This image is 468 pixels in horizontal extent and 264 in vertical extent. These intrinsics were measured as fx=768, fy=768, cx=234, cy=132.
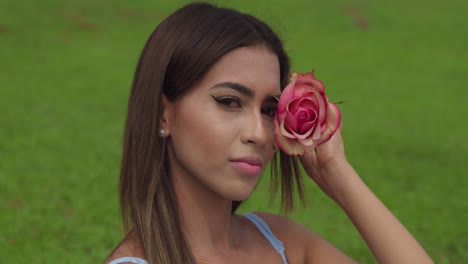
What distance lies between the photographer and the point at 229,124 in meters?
2.63

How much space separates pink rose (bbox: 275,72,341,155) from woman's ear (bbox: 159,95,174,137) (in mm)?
401

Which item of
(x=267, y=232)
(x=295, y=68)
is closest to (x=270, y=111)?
(x=267, y=232)

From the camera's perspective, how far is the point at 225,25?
9.07 feet

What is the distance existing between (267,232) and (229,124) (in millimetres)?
723

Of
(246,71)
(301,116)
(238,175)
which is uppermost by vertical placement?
(246,71)

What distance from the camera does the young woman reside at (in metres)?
2.65

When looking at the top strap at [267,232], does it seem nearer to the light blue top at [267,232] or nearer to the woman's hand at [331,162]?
the light blue top at [267,232]

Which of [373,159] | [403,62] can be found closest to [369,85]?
[403,62]

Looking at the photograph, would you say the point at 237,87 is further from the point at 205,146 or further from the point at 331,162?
the point at 331,162

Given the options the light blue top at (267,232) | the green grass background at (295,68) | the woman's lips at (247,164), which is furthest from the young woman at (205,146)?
the green grass background at (295,68)

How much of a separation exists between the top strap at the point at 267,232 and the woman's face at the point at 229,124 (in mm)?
501

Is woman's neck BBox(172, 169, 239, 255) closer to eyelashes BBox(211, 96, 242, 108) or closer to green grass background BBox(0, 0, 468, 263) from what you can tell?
eyelashes BBox(211, 96, 242, 108)

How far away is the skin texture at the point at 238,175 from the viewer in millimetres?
2643

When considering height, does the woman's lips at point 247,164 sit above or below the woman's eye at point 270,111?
below
